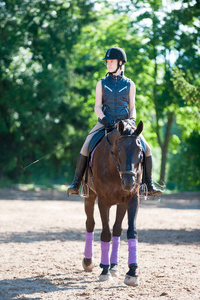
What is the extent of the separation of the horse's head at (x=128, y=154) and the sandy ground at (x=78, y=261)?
4.65 ft

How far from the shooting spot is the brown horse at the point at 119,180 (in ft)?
19.5

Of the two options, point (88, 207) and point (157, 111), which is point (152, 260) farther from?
point (157, 111)

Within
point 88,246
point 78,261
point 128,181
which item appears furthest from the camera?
point 78,261

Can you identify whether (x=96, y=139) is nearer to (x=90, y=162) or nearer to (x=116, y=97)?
(x=90, y=162)

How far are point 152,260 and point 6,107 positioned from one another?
25055 millimetres

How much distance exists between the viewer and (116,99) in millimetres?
7109

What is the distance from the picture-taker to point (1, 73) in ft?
96.3

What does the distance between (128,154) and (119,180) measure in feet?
2.24

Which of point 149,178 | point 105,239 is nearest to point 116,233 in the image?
point 105,239

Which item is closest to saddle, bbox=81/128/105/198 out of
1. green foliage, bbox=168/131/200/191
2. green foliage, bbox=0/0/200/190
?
green foliage, bbox=0/0/200/190

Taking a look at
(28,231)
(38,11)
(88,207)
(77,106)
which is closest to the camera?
(88,207)

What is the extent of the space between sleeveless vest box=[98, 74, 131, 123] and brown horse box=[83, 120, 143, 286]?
0.49m

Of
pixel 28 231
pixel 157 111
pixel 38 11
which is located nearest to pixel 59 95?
pixel 38 11

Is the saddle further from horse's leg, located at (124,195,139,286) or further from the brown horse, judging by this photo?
horse's leg, located at (124,195,139,286)
